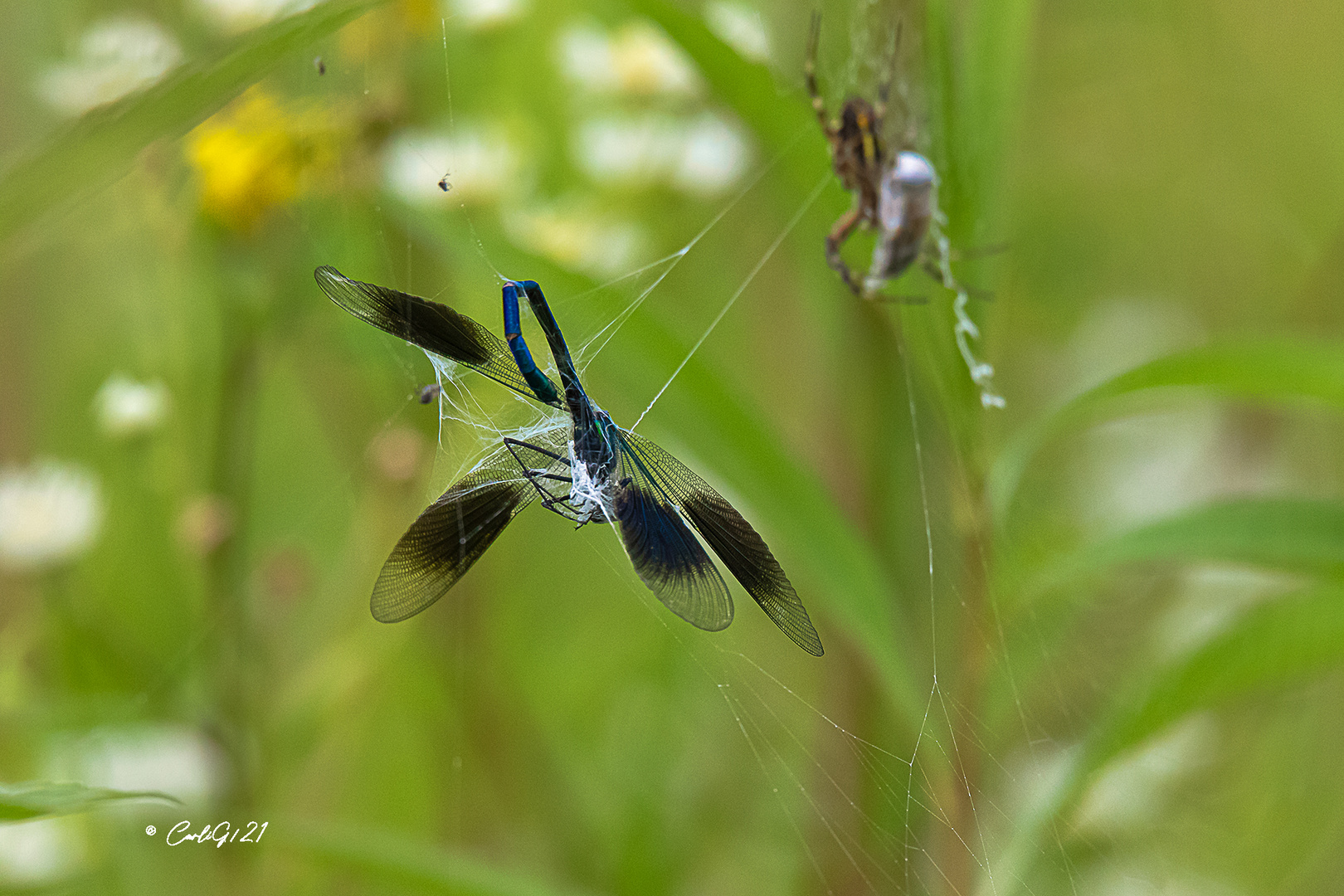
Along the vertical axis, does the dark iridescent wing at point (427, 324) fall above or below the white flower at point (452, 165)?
below

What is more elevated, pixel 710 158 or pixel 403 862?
pixel 710 158

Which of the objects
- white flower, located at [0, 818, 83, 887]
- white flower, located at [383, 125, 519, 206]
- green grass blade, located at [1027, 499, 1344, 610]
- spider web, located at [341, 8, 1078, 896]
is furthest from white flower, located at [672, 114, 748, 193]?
white flower, located at [0, 818, 83, 887]

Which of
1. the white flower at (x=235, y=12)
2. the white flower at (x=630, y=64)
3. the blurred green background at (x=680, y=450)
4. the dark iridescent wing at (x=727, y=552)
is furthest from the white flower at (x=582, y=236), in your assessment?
the dark iridescent wing at (x=727, y=552)

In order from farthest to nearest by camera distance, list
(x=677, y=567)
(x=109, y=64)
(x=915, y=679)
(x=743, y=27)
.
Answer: (x=109, y=64), (x=743, y=27), (x=915, y=679), (x=677, y=567)

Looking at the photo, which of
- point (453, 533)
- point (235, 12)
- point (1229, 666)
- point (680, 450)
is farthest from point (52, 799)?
point (235, 12)

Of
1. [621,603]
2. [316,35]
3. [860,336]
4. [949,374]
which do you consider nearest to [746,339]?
[621,603]

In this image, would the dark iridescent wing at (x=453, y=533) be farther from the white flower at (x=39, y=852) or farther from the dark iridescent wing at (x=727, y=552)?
the white flower at (x=39, y=852)

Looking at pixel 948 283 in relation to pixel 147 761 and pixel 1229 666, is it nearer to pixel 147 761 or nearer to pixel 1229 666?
pixel 1229 666

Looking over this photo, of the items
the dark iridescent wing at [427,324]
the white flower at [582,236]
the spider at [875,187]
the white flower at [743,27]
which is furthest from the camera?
the white flower at [582,236]
